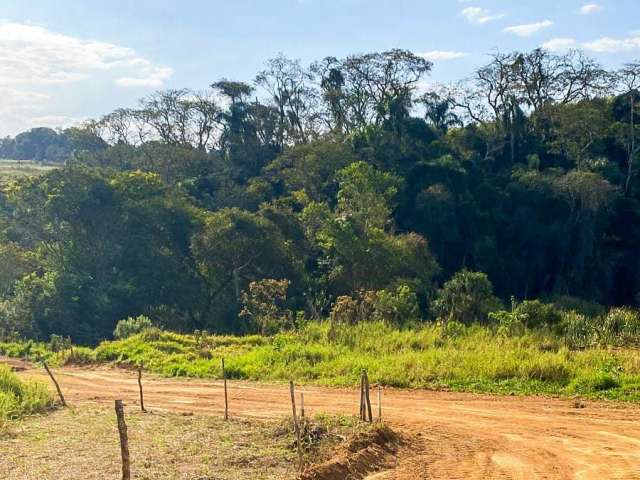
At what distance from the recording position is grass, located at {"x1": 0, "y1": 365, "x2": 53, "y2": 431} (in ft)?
41.8

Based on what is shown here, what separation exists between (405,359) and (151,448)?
25.3ft

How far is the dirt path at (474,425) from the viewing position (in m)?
9.17

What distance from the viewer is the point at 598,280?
36938 millimetres

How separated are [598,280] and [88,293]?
2794 centimetres

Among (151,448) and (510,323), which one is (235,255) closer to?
(510,323)

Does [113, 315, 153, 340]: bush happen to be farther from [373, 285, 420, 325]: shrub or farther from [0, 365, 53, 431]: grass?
[0, 365, 53, 431]: grass

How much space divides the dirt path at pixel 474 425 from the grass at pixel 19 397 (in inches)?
37.3

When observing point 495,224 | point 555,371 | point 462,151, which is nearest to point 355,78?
point 462,151

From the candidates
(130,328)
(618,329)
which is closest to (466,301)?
(618,329)

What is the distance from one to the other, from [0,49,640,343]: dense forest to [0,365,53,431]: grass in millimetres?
9053

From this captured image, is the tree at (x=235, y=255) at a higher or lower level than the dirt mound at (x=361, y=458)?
higher

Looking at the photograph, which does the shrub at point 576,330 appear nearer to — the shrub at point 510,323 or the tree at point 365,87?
the shrub at point 510,323

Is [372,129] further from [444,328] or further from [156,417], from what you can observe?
[156,417]

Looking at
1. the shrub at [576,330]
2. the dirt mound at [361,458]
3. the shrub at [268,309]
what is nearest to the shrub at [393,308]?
the shrub at [268,309]
